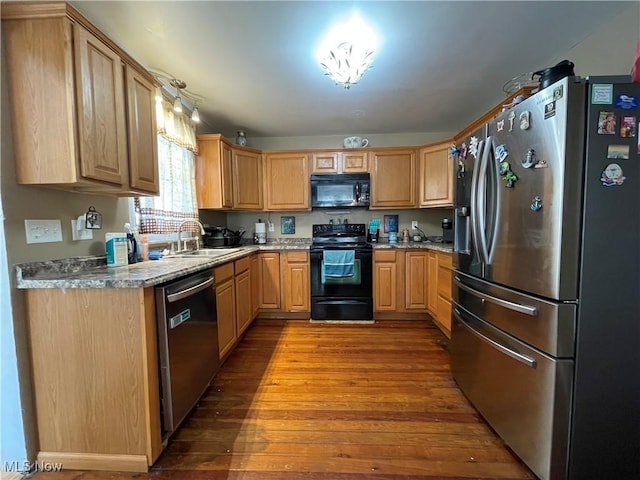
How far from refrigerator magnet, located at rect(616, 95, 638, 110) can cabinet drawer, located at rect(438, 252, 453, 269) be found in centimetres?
173

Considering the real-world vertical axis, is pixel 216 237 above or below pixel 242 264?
above

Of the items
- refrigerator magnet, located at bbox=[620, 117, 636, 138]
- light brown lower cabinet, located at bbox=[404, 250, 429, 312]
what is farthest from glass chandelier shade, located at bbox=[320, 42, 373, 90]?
light brown lower cabinet, located at bbox=[404, 250, 429, 312]

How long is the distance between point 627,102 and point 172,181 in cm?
305

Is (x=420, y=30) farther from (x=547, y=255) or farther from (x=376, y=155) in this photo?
(x=376, y=155)

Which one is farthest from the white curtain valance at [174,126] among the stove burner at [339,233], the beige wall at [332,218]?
the stove burner at [339,233]

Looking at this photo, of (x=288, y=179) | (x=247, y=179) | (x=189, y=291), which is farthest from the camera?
(x=288, y=179)

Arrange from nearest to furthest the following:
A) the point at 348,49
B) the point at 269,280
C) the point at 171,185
Answer: the point at 348,49 < the point at 171,185 < the point at 269,280

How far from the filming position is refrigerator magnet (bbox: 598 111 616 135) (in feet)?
3.50

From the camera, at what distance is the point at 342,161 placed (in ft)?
12.0

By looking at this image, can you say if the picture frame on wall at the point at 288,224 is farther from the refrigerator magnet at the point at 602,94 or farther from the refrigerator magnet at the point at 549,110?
the refrigerator magnet at the point at 602,94

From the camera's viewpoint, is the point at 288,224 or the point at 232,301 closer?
the point at 232,301

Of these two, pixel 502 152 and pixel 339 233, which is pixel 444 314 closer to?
pixel 339 233

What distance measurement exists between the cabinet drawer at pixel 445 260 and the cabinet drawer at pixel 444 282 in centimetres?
4

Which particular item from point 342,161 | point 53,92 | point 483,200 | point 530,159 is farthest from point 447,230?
point 53,92
